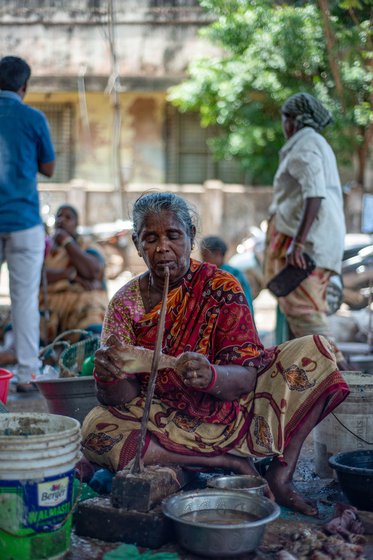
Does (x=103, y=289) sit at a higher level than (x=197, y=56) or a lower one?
lower

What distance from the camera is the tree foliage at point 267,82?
1091 cm

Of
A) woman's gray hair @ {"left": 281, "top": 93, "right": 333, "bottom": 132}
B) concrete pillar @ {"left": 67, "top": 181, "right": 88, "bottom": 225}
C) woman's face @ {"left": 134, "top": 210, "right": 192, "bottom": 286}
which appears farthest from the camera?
concrete pillar @ {"left": 67, "top": 181, "right": 88, "bottom": 225}

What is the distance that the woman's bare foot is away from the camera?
3.23 m

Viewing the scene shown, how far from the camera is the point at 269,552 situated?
9.18 ft

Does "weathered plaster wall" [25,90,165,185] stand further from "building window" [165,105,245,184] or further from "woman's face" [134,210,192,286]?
"woman's face" [134,210,192,286]

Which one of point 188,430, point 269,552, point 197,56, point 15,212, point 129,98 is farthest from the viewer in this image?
point 129,98

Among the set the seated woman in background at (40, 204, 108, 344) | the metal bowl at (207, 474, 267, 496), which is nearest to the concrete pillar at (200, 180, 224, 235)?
the seated woman in background at (40, 204, 108, 344)

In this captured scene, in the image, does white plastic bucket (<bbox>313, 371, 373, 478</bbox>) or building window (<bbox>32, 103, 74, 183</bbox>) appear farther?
building window (<bbox>32, 103, 74, 183</bbox>)

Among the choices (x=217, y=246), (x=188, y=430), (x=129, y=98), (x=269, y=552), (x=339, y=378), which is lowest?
(x=269, y=552)

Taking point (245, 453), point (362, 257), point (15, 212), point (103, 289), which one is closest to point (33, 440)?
point (245, 453)

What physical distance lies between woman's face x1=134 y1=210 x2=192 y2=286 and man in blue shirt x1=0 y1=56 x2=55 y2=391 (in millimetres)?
2486

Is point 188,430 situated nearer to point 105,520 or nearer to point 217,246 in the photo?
point 105,520

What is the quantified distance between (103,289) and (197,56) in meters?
10.3

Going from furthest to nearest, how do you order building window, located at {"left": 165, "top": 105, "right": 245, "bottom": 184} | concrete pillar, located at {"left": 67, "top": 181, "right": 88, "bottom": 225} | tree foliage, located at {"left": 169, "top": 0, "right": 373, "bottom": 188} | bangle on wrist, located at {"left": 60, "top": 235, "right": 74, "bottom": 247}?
building window, located at {"left": 165, "top": 105, "right": 245, "bottom": 184}, concrete pillar, located at {"left": 67, "top": 181, "right": 88, "bottom": 225}, tree foliage, located at {"left": 169, "top": 0, "right": 373, "bottom": 188}, bangle on wrist, located at {"left": 60, "top": 235, "right": 74, "bottom": 247}
